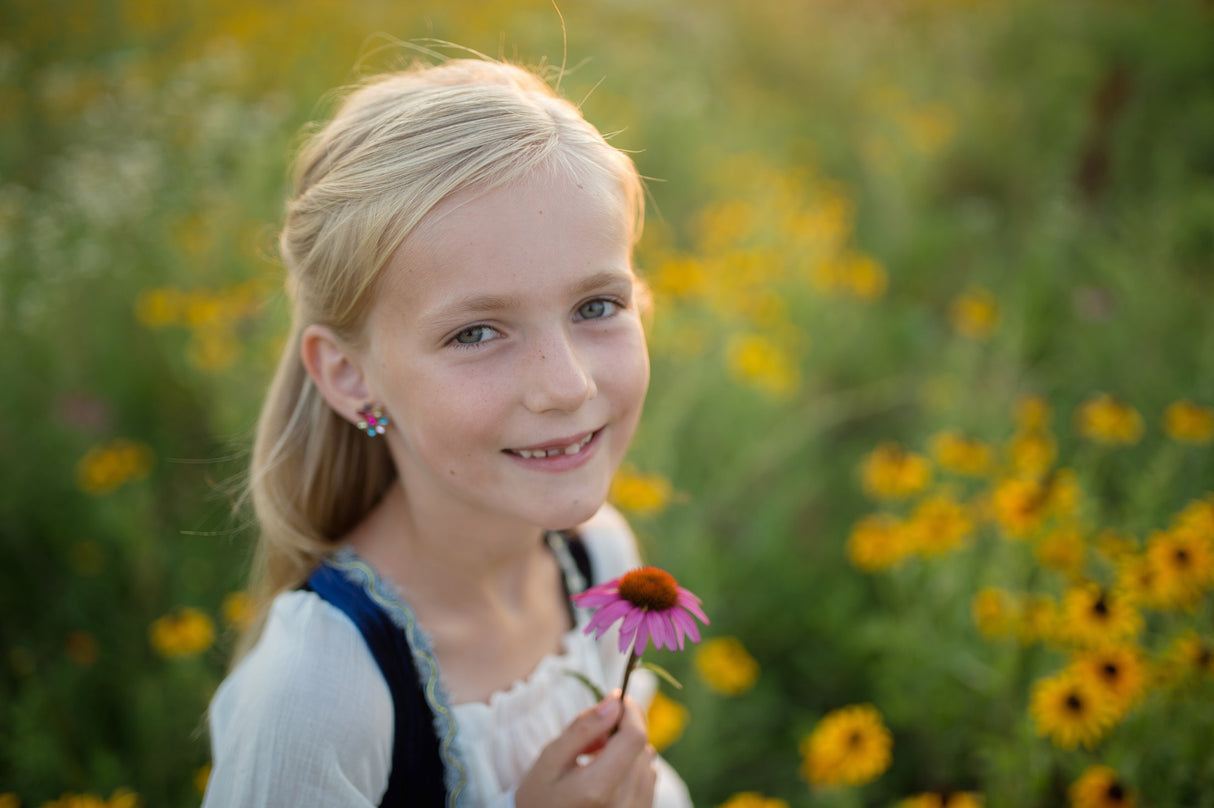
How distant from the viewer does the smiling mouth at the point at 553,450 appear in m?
1.01

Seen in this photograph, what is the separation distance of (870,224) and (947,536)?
3241 mm

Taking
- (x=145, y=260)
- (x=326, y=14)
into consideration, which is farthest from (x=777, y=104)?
(x=145, y=260)

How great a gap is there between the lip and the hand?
29 cm

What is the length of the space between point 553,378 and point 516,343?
0.07 meters

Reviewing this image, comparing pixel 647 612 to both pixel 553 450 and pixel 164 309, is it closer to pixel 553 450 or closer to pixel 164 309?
pixel 553 450

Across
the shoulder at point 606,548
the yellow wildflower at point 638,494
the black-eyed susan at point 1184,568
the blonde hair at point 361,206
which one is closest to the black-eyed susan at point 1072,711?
the black-eyed susan at point 1184,568

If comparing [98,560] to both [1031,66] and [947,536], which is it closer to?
[947,536]

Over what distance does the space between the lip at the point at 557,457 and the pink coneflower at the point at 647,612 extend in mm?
192

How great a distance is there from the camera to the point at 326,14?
5074 millimetres

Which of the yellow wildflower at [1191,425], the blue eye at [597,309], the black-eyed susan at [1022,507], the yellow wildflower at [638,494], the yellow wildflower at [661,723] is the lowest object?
the yellow wildflower at [661,723]

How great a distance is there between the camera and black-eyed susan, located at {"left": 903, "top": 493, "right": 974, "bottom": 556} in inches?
69.9

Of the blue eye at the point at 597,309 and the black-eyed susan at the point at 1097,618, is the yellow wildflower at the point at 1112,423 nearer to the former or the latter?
the black-eyed susan at the point at 1097,618

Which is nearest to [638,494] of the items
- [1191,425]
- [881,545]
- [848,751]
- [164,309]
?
[881,545]

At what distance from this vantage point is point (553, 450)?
3.39 feet
